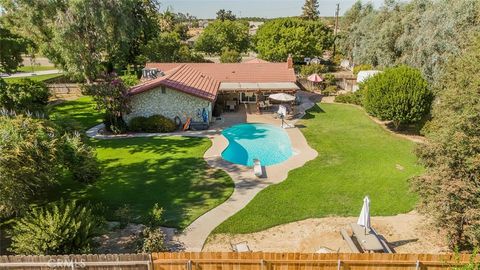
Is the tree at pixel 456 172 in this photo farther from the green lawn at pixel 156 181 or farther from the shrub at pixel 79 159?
the shrub at pixel 79 159

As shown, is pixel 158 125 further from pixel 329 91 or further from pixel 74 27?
pixel 329 91

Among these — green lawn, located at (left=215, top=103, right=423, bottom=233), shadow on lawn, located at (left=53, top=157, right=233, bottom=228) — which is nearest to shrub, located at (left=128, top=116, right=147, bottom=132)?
shadow on lawn, located at (left=53, top=157, right=233, bottom=228)

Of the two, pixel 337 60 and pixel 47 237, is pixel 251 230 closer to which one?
pixel 47 237

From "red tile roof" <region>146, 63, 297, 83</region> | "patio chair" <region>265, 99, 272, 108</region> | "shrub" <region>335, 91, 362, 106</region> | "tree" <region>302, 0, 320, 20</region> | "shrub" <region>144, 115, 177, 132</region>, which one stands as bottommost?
"shrub" <region>144, 115, 177, 132</region>

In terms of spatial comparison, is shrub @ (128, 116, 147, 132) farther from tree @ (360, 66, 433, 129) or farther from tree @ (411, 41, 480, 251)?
tree @ (411, 41, 480, 251)


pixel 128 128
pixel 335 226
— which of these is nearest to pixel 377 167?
pixel 335 226

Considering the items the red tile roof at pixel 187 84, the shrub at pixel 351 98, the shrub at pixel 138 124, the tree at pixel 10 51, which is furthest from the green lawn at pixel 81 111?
the shrub at pixel 351 98
